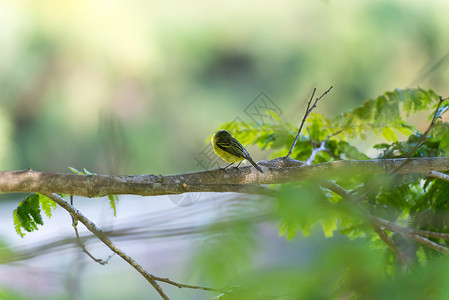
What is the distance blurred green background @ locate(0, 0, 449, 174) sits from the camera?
632 cm

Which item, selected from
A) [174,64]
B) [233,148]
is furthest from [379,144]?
[174,64]

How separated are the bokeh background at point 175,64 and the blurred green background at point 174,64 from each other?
15 millimetres

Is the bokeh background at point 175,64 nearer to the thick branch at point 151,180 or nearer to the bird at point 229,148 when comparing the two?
the bird at point 229,148

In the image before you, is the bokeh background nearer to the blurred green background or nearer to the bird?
the blurred green background

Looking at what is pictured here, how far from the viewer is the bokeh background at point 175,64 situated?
20.7 ft

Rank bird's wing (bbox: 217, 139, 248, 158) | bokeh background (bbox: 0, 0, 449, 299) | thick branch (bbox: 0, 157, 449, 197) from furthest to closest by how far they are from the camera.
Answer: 1. bokeh background (bbox: 0, 0, 449, 299)
2. bird's wing (bbox: 217, 139, 248, 158)
3. thick branch (bbox: 0, 157, 449, 197)

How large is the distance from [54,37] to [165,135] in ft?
6.60

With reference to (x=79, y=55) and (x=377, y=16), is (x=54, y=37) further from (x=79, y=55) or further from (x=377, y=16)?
(x=377, y=16)

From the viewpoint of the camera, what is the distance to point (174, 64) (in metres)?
7.00

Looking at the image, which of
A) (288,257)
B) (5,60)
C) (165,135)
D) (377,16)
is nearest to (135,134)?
(165,135)

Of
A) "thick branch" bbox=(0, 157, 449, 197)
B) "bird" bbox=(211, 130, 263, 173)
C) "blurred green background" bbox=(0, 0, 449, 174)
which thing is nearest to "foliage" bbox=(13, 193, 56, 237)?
"thick branch" bbox=(0, 157, 449, 197)

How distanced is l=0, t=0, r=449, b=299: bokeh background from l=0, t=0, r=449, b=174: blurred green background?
0.6 inches

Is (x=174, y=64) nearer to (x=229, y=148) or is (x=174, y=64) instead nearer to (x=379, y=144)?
(x=379, y=144)

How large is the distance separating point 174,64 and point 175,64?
2cm
